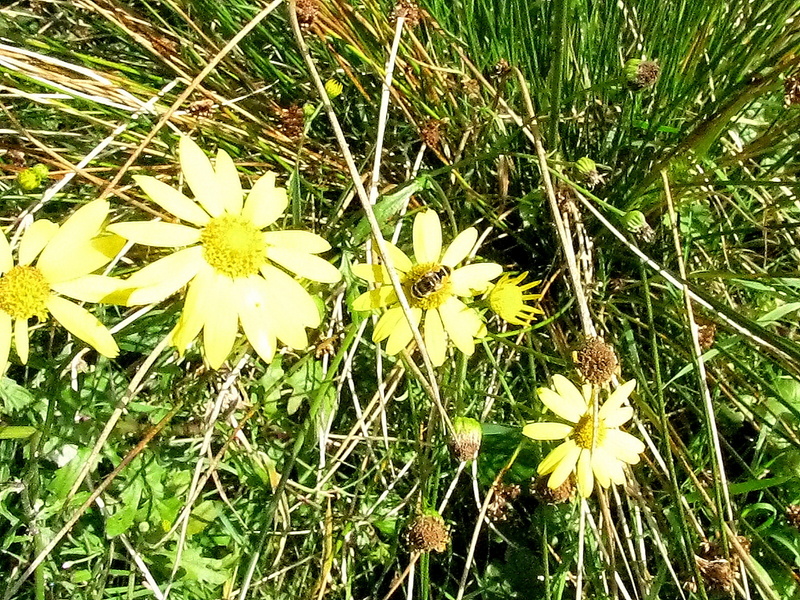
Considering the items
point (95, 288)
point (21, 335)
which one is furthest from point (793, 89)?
point (21, 335)

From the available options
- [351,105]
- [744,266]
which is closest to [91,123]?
[351,105]

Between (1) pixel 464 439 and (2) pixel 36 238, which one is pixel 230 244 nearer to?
(2) pixel 36 238

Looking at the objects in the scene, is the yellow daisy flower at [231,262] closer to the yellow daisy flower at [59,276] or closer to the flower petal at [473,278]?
the yellow daisy flower at [59,276]

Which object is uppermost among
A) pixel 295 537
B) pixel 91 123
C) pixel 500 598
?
pixel 91 123

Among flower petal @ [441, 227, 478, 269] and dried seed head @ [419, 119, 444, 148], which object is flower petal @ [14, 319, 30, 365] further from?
dried seed head @ [419, 119, 444, 148]

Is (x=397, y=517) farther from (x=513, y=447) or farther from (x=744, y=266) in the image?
(x=744, y=266)

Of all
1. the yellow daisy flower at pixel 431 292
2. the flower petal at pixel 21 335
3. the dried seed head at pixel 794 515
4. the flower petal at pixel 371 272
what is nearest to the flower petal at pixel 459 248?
the yellow daisy flower at pixel 431 292
